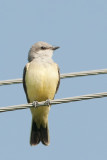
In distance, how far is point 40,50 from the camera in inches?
447

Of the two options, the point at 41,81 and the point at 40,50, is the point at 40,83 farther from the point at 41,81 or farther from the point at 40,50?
the point at 40,50

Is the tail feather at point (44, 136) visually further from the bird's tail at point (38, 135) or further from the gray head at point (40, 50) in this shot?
the gray head at point (40, 50)

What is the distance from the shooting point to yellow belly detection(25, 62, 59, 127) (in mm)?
10117

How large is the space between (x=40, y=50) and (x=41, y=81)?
146 cm

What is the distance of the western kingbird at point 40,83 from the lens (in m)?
10.2

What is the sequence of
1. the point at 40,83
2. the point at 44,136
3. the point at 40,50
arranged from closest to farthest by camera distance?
the point at 40,83 < the point at 44,136 < the point at 40,50

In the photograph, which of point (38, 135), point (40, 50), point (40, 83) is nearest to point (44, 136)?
point (38, 135)

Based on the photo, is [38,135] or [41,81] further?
[38,135]

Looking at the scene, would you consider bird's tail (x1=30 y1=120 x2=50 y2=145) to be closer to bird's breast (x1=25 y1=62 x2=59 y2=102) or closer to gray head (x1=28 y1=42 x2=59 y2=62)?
bird's breast (x1=25 y1=62 x2=59 y2=102)

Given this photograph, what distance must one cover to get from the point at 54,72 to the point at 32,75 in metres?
0.47

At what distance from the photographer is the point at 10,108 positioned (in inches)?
303

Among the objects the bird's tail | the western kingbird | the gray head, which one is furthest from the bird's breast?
the bird's tail

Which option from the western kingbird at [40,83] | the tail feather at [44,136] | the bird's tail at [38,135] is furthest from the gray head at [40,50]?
the tail feather at [44,136]

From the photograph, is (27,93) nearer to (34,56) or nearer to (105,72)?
(34,56)
